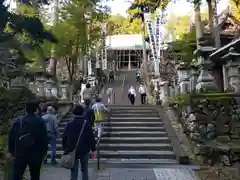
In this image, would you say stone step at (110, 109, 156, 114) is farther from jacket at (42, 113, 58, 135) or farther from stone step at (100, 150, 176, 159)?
jacket at (42, 113, 58, 135)

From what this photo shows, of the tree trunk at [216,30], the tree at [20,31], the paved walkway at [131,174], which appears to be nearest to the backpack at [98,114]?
the paved walkway at [131,174]

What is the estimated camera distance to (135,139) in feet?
36.5

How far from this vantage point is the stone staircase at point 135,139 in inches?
389

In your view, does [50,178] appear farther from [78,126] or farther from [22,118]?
[22,118]

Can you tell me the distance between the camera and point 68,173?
7836 mm

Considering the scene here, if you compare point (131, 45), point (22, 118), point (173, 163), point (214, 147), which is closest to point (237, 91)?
point (214, 147)

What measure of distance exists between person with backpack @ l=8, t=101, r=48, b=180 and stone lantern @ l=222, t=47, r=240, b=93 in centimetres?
713

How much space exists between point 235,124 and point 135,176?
3856 mm

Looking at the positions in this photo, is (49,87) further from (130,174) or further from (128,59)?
(128,59)

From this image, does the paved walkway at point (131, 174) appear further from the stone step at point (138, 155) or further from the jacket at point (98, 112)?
the jacket at point (98, 112)

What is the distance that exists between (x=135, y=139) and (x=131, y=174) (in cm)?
357

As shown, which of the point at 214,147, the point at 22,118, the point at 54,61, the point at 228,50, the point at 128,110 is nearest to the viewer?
the point at 22,118

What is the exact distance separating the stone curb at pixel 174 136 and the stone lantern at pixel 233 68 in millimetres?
2372

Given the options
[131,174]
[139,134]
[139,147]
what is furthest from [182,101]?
[131,174]
